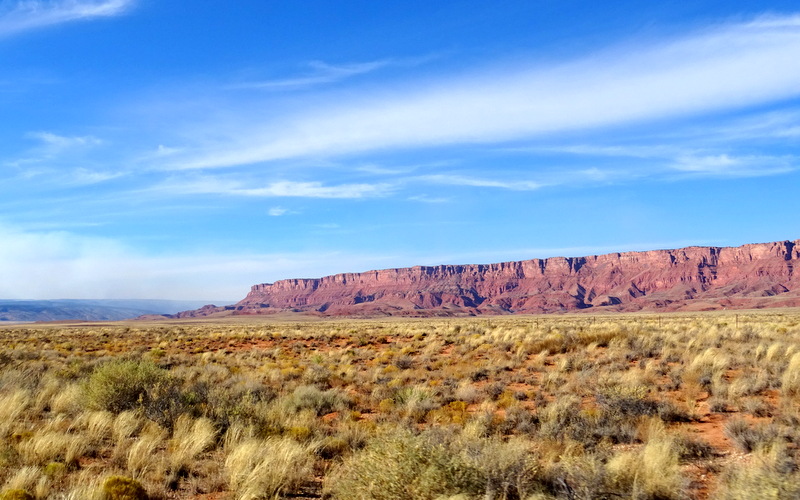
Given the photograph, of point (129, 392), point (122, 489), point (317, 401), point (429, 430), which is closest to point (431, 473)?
point (429, 430)

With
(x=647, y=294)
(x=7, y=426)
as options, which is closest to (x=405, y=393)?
(x=7, y=426)

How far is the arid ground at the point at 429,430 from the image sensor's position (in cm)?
560

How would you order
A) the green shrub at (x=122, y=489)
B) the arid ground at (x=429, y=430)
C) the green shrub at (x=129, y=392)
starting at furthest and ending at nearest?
the green shrub at (x=129, y=392) → the green shrub at (x=122, y=489) → the arid ground at (x=429, y=430)

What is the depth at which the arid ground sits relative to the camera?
5.60 m

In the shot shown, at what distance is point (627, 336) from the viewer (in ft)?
63.5

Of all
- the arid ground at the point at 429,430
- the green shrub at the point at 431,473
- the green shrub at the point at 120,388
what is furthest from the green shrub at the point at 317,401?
the green shrub at the point at 431,473

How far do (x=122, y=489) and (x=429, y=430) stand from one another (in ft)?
12.3

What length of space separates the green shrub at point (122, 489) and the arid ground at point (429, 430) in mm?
18

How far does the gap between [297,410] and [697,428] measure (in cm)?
754

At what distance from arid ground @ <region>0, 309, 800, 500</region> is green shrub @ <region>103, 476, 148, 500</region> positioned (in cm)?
2

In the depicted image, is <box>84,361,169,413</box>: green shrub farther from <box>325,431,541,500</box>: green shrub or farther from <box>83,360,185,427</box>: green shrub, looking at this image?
<box>325,431,541,500</box>: green shrub

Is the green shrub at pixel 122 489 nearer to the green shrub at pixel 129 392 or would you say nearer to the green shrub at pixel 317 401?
the green shrub at pixel 129 392

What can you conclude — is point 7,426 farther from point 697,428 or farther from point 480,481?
point 697,428

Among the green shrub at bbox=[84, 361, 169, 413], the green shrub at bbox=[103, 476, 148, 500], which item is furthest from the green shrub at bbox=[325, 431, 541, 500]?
the green shrub at bbox=[84, 361, 169, 413]
